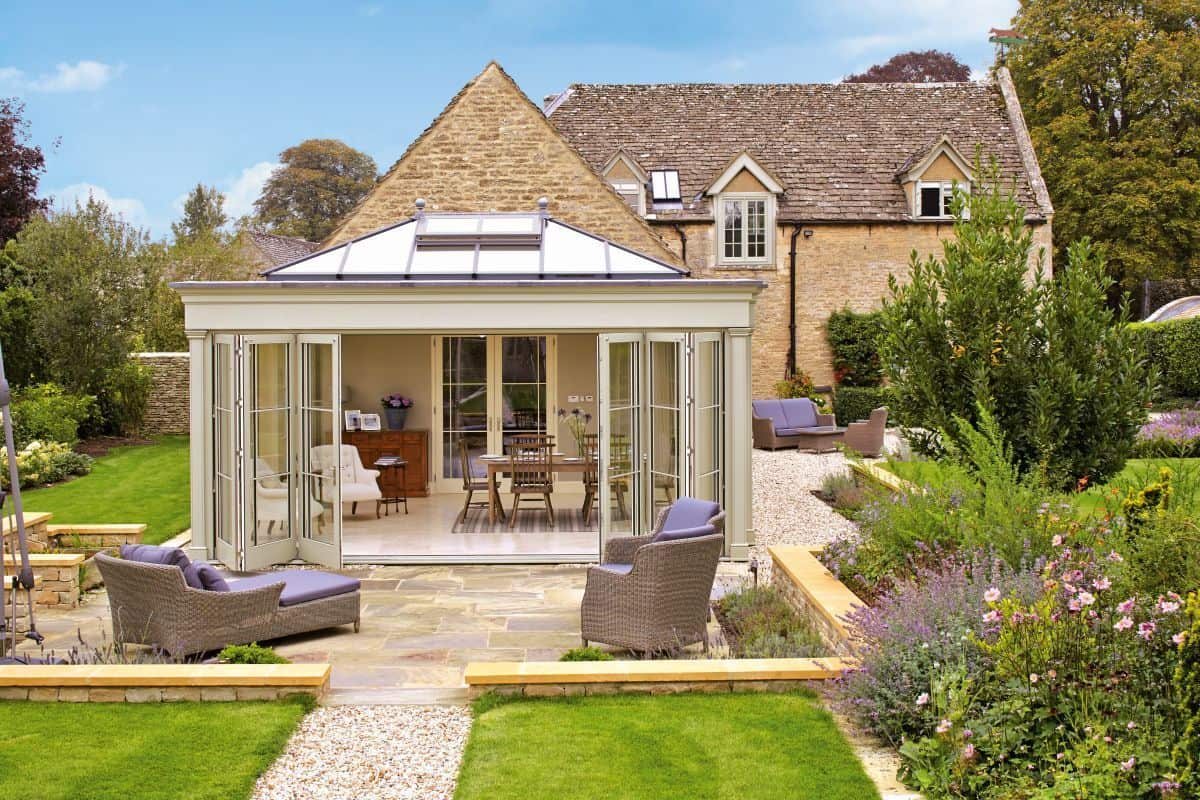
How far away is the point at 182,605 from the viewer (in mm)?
7957

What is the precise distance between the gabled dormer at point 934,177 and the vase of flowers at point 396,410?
14.5 meters

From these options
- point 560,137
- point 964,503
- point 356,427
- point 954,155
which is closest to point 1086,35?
point 954,155

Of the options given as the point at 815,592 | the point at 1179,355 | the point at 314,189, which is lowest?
the point at 815,592

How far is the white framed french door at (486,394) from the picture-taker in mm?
17578

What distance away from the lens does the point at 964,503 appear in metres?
8.40

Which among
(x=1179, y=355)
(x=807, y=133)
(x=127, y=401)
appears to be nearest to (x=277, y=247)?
(x=127, y=401)

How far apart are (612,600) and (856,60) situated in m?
41.5

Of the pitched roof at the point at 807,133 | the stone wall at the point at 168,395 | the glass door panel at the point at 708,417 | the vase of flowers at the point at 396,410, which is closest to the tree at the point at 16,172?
the stone wall at the point at 168,395

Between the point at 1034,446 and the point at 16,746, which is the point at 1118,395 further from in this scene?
the point at 16,746

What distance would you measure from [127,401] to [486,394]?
1155cm

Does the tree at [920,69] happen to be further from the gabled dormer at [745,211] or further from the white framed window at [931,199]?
the gabled dormer at [745,211]

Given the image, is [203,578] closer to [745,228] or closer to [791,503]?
[791,503]

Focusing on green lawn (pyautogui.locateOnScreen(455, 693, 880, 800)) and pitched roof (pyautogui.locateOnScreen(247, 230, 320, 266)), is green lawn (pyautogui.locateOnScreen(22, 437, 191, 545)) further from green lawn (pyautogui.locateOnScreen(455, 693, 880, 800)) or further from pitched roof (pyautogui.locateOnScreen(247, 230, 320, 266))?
pitched roof (pyautogui.locateOnScreen(247, 230, 320, 266))

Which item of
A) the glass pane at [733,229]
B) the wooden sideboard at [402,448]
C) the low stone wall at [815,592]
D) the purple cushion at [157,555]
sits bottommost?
the low stone wall at [815,592]
